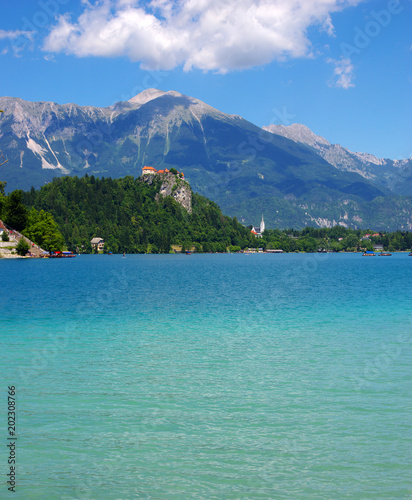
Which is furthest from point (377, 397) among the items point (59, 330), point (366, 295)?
point (366, 295)

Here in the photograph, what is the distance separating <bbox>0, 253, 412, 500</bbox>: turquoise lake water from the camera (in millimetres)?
14195

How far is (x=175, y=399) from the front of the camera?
21406 millimetres

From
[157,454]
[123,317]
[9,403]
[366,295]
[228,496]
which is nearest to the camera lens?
[228,496]

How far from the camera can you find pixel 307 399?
21484 mm

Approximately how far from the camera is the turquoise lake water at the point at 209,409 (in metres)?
14.2

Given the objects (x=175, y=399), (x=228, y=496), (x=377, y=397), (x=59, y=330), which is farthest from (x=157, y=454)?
(x=59, y=330)

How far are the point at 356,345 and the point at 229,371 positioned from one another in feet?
36.5

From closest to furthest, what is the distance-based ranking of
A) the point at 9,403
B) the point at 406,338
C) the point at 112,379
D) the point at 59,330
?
the point at 9,403 → the point at 112,379 → the point at 406,338 → the point at 59,330

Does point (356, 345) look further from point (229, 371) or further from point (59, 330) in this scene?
point (59, 330)

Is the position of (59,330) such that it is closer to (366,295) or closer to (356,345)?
(356,345)

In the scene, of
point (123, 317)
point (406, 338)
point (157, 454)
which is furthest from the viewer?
point (123, 317)

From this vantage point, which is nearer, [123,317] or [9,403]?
[9,403]

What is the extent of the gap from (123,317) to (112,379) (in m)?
22.8

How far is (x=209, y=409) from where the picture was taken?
20.1 metres
